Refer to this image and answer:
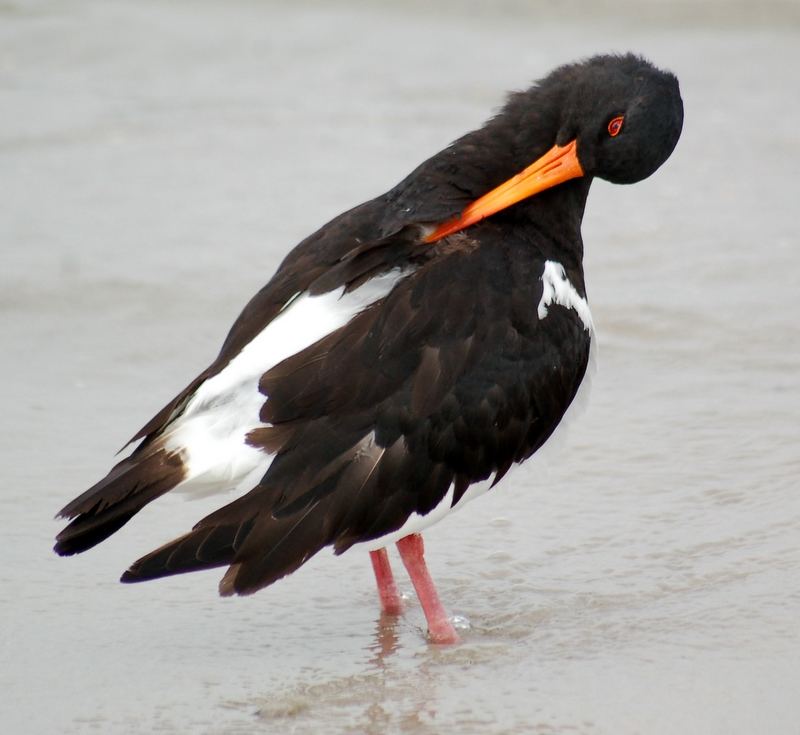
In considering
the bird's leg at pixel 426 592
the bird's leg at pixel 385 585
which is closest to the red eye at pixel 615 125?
the bird's leg at pixel 426 592

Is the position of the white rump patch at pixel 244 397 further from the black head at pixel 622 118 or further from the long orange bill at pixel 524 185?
the black head at pixel 622 118

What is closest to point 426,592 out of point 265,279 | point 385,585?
point 385,585

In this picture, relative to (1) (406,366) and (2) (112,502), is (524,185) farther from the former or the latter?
(2) (112,502)

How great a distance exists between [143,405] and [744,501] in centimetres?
291

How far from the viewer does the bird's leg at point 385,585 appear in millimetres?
5730

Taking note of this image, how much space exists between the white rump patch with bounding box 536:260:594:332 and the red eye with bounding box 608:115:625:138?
55 cm

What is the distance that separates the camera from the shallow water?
5020 mm

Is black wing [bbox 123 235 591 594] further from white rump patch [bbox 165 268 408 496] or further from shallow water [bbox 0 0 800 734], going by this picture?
shallow water [bbox 0 0 800 734]

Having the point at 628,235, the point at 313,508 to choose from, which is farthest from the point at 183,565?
the point at 628,235

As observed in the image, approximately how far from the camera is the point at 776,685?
15.9ft

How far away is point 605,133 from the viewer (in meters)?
5.75

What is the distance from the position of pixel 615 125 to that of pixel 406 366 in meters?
1.32

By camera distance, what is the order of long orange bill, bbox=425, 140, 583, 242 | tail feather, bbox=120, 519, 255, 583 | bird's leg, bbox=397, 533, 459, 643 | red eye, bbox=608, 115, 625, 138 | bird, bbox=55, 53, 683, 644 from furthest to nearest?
red eye, bbox=608, 115, 625, 138
long orange bill, bbox=425, 140, 583, 242
bird's leg, bbox=397, 533, 459, 643
bird, bbox=55, 53, 683, 644
tail feather, bbox=120, 519, 255, 583

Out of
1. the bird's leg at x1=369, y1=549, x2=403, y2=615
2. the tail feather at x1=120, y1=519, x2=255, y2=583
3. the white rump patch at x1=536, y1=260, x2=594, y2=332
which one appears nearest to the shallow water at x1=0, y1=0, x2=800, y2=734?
the bird's leg at x1=369, y1=549, x2=403, y2=615
